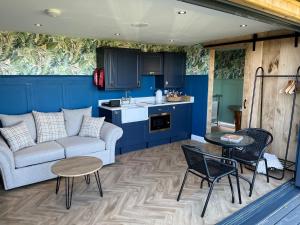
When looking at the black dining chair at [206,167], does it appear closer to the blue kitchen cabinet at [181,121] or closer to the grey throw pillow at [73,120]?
the grey throw pillow at [73,120]

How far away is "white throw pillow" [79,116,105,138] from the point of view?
3.88 meters

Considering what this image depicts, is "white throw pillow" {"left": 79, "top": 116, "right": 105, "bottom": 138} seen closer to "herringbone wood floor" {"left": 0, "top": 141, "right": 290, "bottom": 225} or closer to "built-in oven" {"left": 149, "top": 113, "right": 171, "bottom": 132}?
"herringbone wood floor" {"left": 0, "top": 141, "right": 290, "bottom": 225}

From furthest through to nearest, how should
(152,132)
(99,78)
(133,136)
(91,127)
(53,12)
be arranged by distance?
(152,132)
(133,136)
(99,78)
(91,127)
(53,12)

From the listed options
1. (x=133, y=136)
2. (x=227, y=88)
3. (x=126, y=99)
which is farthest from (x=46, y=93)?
(x=227, y=88)

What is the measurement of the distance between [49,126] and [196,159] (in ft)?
8.04

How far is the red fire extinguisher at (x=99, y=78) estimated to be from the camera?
4391mm

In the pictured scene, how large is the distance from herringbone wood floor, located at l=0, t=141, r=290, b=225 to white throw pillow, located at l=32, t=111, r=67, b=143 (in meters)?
0.73

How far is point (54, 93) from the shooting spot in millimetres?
4082

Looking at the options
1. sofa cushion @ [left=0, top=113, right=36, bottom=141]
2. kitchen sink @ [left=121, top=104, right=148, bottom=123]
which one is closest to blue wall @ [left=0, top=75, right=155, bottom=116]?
sofa cushion @ [left=0, top=113, right=36, bottom=141]

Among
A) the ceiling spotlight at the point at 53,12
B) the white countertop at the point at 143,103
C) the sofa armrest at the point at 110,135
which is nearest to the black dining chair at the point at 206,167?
the sofa armrest at the point at 110,135

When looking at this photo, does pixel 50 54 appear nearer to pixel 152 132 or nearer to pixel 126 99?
pixel 126 99

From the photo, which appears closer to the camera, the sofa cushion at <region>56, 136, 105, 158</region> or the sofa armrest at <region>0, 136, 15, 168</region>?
the sofa armrest at <region>0, 136, 15, 168</region>

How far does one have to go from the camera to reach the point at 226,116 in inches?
278

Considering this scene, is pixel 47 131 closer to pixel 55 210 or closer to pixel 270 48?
pixel 55 210
